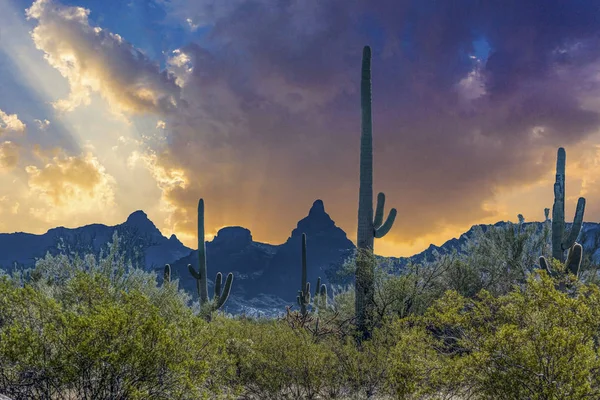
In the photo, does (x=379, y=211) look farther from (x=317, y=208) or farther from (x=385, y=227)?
(x=317, y=208)

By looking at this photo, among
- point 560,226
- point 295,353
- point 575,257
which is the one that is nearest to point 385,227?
point 575,257

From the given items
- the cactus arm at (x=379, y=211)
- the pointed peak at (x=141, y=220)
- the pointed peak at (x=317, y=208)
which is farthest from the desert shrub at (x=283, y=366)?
the pointed peak at (x=141, y=220)

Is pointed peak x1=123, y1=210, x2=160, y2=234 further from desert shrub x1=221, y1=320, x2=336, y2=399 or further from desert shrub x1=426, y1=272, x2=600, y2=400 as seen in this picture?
desert shrub x1=426, y1=272, x2=600, y2=400

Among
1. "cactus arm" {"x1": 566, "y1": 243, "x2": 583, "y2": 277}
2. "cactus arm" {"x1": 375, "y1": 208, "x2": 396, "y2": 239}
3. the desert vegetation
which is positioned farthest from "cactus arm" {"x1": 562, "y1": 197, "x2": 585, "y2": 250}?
the desert vegetation

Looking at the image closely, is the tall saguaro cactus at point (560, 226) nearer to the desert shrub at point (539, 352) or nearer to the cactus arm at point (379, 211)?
the cactus arm at point (379, 211)

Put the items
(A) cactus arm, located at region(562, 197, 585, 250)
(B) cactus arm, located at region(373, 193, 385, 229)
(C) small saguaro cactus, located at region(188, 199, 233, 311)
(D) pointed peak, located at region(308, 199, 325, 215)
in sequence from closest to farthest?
(B) cactus arm, located at region(373, 193, 385, 229) < (A) cactus arm, located at region(562, 197, 585, 250) < (C) small saguaro cactus, located at region(188, 199, 233, 311) < (D) pointed peak, located at region(308, 199, 325, 215)

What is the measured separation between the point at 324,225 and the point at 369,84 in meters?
A: 140

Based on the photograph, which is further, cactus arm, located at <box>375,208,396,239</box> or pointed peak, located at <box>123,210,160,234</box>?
pointed peak, located at <box>123,210,160,234</box>

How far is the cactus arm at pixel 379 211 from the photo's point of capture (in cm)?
1598

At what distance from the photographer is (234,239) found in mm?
155000

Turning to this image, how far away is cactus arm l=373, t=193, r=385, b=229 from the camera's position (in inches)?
629

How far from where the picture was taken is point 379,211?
53.3ft

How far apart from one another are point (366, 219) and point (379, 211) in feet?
3.04

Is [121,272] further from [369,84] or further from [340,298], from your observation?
[340,298]
